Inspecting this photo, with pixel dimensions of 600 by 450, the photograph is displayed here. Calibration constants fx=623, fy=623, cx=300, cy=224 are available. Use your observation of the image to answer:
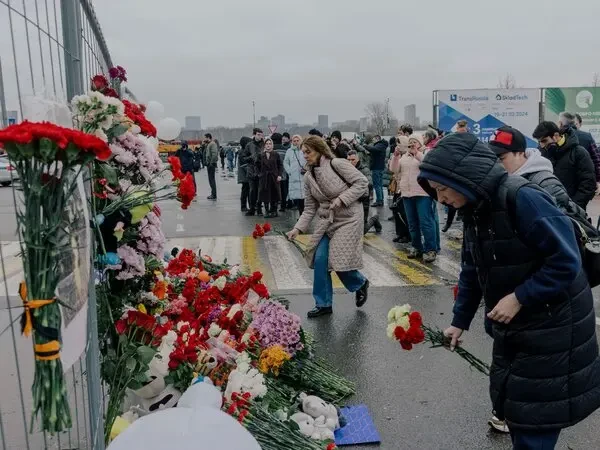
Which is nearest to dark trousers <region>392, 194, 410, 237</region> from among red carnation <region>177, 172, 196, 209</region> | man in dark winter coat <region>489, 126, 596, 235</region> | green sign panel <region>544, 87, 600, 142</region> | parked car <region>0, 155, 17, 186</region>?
man in dark winter coat <region>489, 126, 596, 235</region>

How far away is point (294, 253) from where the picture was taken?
30.5ft

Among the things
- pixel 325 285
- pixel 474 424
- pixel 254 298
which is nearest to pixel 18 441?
pixel 254 298

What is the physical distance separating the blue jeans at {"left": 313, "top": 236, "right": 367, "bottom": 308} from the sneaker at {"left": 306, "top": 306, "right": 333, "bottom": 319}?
0.03m

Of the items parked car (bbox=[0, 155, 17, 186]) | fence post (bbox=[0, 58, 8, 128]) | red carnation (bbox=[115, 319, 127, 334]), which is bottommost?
red carnation (bbox=[115, 319, 127, 334])

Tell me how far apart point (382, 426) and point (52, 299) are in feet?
9.47

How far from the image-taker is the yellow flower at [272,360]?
384cm

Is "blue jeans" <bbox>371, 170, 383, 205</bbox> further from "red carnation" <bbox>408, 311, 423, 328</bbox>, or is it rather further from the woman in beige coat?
"red carnation" <bbox>408, 311, 423, 328</bbox>

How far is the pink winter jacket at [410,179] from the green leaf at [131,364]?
242 inches

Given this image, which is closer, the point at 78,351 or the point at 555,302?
the point at 78,351

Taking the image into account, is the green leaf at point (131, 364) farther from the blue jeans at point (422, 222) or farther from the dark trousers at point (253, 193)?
the dark trousers at point (253, 193)

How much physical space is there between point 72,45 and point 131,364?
1.37 m

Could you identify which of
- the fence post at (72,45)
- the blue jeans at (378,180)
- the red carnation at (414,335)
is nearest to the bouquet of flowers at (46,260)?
the fence post at (72,45)

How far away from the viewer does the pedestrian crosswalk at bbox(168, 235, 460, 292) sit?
7.46 meters

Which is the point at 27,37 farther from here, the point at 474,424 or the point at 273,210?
the point at 273,210
